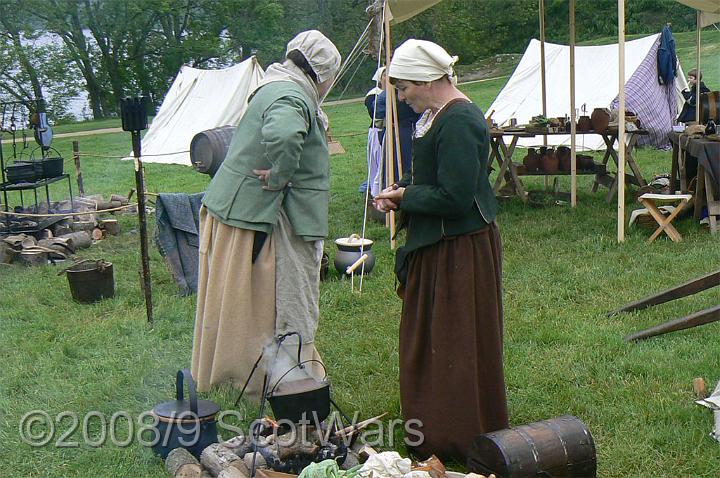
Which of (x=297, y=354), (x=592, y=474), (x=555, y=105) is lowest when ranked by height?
(x=592, y=474)

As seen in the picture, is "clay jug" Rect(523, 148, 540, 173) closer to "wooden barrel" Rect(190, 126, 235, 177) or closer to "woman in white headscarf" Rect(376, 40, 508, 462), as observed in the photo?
"wooden barrel" Rect(190, 126, 235, 177)

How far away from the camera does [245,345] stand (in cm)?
353

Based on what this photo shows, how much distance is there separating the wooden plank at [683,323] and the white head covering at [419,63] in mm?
2108

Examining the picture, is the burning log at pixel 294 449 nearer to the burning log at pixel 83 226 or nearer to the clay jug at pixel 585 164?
the burning log at pixel 83 226

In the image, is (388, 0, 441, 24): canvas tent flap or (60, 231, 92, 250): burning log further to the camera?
(60, 231, 92, 250): burning log

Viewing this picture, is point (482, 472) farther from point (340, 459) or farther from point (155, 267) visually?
point (155, 267)

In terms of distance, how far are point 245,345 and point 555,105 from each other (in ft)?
30.8

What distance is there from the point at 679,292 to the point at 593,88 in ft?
26.8

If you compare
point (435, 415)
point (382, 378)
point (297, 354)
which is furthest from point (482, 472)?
point (382, 378)

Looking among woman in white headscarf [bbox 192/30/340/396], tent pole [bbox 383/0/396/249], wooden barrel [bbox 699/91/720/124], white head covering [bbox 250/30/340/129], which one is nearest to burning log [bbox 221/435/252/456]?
woman in white headscarf [bbox 192/30/340/396]

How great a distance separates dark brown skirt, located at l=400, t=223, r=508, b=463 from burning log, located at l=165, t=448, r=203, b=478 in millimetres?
859

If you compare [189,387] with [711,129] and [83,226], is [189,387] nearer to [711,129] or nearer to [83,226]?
[83,226]

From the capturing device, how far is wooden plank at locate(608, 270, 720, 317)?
431 cm

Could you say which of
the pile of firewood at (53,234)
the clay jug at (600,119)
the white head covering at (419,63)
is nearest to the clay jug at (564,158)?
the clay jug at (600,119)
